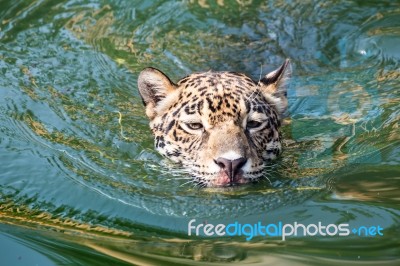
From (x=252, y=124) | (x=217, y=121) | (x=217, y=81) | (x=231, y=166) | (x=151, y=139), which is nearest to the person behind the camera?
(x=231, y=166)

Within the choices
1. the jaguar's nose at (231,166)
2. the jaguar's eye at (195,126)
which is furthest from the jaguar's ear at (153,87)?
the jaguar's nose at (231,166)

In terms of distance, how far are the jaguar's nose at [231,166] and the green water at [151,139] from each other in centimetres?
30

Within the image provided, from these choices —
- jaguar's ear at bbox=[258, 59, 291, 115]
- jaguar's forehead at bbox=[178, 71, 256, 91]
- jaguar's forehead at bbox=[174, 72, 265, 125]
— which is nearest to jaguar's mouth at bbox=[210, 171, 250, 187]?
jaguar's forehead at bbox=[174, 72, 265, 125]

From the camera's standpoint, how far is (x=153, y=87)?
24.5 ft

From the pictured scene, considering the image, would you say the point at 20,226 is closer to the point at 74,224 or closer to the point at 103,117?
the point at 74,224

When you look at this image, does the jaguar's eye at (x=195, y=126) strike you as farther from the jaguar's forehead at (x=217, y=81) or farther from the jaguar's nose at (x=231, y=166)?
the jaguar's nose at (x=231, y=166)

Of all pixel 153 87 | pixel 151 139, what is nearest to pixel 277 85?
pixel 153 87

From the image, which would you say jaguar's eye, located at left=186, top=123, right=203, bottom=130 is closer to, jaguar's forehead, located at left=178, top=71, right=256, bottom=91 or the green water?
jaguar's forehead, located at left=178, top=71, right=256, bottom=91

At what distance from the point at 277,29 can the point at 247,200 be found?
4494 mm

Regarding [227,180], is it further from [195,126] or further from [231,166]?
[195,126]

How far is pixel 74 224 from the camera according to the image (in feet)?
20.6

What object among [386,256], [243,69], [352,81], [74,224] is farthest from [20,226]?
[352,81]

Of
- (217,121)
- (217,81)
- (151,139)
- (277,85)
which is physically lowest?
(217,121)

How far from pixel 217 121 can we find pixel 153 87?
101 centimetres
